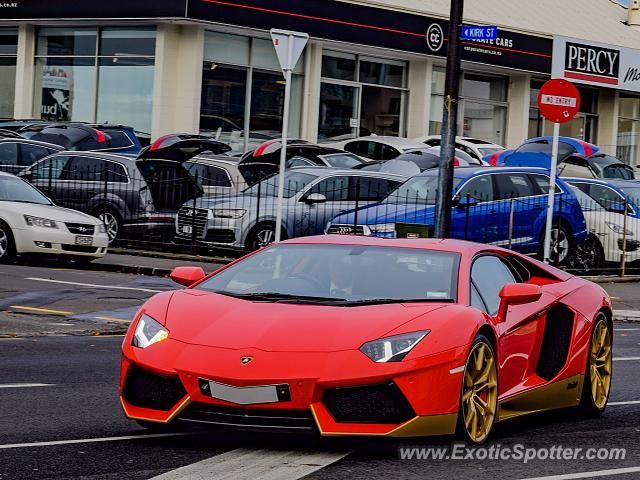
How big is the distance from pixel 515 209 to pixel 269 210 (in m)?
4.08

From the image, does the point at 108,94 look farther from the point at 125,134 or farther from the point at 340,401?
the point at 340,401

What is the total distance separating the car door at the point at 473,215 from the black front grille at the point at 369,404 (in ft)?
52.4

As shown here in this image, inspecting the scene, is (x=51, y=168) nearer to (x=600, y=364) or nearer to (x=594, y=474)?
(x=600, y=364)

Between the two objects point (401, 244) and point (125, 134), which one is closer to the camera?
point (401, 244)

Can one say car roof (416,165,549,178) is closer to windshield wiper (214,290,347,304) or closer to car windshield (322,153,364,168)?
car windshield (322,153,364,168)

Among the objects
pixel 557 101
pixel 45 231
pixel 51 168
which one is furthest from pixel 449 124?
pixel 51 168

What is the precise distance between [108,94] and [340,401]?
31.8 metres

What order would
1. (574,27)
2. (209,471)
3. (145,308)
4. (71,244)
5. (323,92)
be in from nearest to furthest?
1. (209,471)
2. (145,308)
3. (71,244)
4. (323,92)
5. (574,27)

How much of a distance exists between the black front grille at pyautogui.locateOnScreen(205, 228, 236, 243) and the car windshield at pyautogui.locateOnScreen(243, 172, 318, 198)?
0.84m

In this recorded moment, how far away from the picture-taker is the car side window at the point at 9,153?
27297 millimetres

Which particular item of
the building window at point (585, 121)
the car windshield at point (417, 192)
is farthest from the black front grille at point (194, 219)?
the building window at point (585, 121)

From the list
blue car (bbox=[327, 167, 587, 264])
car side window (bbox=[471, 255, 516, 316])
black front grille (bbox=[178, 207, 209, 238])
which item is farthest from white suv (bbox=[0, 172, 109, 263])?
car side window (bbox=[471, 255, 516, 316])

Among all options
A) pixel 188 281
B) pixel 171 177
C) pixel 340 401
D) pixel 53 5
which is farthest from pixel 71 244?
pixel 53 5

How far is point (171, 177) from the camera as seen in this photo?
25.1 m
